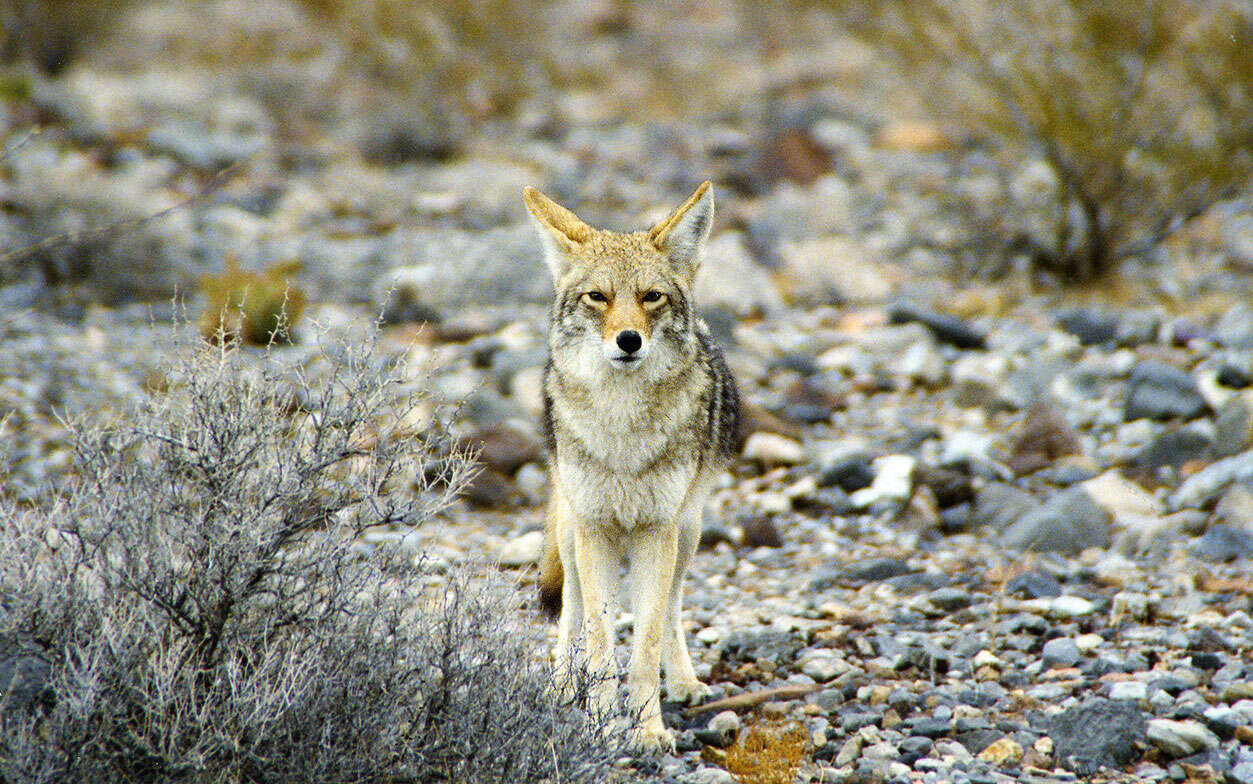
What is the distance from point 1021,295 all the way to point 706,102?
8.52 m

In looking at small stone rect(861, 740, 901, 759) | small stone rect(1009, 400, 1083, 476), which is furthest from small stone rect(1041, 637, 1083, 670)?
small stone rect(1009, 400, 1083, 476)

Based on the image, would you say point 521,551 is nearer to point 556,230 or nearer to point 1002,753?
point 556,230

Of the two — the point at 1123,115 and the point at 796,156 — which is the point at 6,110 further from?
the point at 1123,115

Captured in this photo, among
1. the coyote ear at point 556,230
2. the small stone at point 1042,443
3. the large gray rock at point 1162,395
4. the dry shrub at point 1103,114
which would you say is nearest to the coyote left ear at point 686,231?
the coyote ear at point 556,230

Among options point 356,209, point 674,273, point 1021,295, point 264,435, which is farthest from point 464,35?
point 264,435

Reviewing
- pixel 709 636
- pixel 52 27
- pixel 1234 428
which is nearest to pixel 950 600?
pixel 709 636

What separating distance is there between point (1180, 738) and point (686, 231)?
8.14ft

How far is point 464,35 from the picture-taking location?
16.5m

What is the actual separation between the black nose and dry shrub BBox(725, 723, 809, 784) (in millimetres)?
1422

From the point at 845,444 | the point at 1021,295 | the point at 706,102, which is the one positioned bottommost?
the point at 845,444

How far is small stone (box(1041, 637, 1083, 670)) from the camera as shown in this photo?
15.6ft

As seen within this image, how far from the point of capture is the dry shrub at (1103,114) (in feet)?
33.3

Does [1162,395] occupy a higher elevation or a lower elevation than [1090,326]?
lower

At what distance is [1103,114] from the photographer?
1009cm
